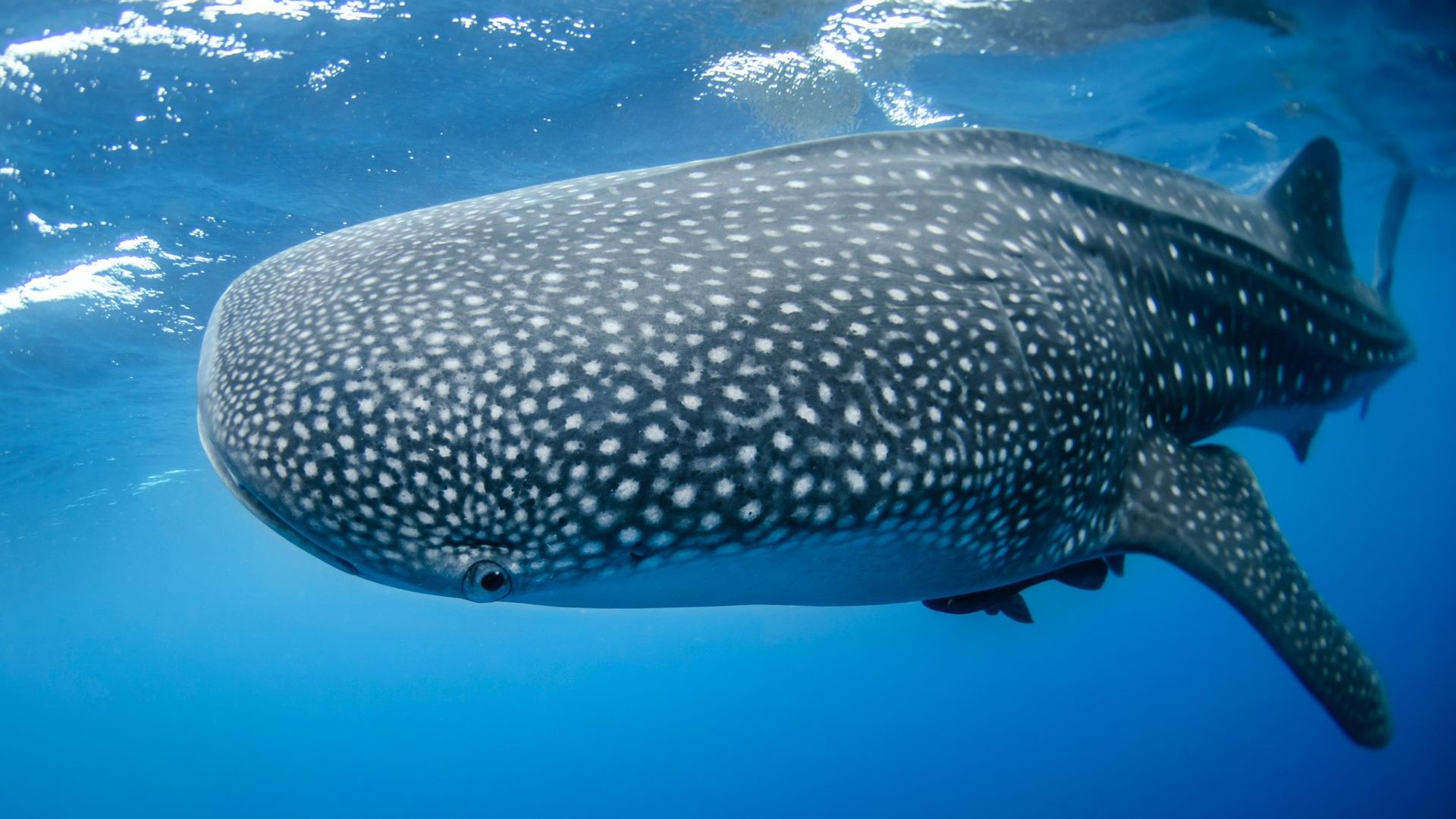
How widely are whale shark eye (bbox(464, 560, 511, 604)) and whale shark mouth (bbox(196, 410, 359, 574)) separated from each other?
14.2 inches

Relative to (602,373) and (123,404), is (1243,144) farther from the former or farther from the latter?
(123,404)

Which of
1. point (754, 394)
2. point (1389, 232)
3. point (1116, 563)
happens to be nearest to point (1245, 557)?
point (1116, 563)

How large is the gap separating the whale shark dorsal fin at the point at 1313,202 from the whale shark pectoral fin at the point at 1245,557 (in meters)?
2.06

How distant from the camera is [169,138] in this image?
1138 centimetres

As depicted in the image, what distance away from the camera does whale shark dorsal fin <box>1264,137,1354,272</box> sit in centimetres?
493

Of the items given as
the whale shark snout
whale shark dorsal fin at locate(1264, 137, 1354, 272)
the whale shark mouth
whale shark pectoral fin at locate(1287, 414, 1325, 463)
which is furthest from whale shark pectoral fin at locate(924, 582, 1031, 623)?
whale shark pectoral fin at locate(1287, 414, 1325, 463)

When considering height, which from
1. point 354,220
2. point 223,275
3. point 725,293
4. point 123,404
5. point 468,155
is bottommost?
point 123,404

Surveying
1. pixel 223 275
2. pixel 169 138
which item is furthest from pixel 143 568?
pixel 169 138

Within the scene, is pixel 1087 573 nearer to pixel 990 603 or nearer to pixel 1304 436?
pixel 990 603

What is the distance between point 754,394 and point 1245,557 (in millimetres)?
2877

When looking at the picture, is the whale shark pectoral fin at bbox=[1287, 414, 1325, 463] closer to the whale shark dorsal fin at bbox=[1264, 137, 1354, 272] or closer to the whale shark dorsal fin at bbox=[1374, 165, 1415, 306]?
the whale shark dorsal fin at bbox=[1264, 137, 1354, 272]

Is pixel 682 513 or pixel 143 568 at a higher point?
pixel 682 513

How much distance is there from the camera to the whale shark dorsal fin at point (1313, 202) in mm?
4926

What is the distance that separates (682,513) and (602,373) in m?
0.44
